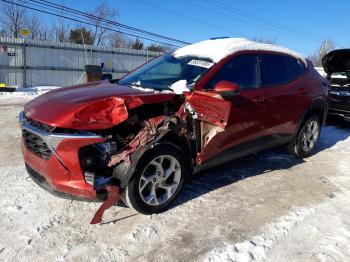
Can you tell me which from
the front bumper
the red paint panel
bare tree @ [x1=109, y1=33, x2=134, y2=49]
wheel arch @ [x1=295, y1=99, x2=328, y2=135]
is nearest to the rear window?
wheel arch @ [x1=295, y1=99, x2=328, y2=135]

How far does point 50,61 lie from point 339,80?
52.1 ft

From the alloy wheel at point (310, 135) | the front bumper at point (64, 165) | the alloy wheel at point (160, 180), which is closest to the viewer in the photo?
the front bumper at point (64, 165)

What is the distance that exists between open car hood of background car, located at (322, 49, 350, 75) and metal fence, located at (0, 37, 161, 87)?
428 inches

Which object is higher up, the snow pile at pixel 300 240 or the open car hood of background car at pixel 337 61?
the open car hood of background car at pixel 337 61

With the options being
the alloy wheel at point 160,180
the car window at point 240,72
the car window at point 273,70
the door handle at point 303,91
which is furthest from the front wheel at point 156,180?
the door handle at point 303,91

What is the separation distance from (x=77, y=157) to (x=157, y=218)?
3.54 ft

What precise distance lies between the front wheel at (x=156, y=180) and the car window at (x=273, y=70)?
1865 millimetres

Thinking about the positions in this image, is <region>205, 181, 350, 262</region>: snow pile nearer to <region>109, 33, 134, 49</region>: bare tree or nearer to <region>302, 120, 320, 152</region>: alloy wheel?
<region>302, 120, 320, 152</region>: alloy wheel

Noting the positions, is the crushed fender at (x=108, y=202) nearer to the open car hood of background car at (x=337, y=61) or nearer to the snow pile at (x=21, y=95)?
the open car hood of background car at (x=337, y=61)

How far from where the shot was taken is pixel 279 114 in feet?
17.3

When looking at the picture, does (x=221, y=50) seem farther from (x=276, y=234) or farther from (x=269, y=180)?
(x=276, y=234)

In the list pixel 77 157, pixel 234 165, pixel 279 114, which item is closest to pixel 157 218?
pixel 77 157

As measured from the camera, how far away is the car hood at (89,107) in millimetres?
3445

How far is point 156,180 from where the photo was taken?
3.90 metres
